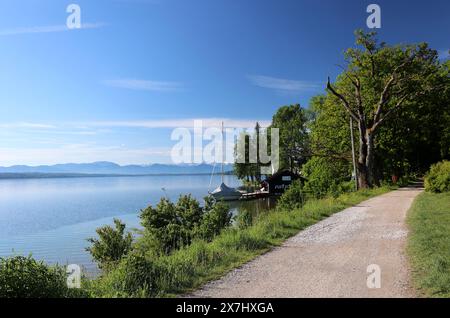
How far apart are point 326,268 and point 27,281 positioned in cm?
548

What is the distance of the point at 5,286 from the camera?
245 inches

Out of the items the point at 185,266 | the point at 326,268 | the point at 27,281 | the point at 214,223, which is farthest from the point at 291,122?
the point at 27,281

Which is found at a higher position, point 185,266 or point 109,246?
point 185,266

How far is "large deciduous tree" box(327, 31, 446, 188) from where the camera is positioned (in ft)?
116

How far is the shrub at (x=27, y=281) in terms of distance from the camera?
6.24m

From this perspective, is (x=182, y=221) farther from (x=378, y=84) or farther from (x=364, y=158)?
(x=378, y=84)

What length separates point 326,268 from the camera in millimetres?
8438

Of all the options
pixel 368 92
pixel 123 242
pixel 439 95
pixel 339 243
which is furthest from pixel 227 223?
pixel 439 95

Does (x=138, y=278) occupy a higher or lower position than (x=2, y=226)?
higher

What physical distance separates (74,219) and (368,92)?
31505 millimetres

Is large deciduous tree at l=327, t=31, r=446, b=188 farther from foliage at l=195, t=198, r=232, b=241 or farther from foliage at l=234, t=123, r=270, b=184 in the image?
foliage at l=234, t=123, r=270, b=184

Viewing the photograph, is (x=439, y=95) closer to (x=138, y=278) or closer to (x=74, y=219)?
(x=74, y=219)

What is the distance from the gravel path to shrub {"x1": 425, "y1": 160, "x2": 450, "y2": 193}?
14579mm
